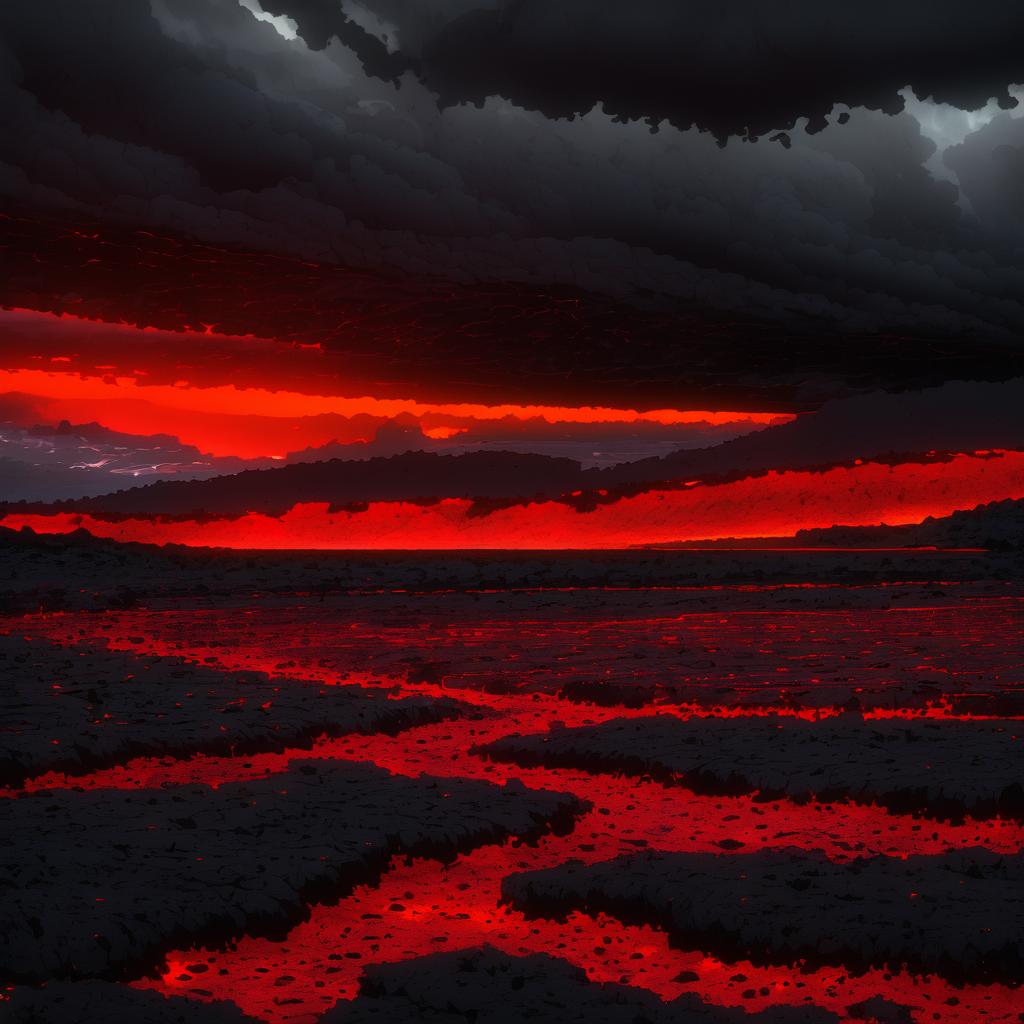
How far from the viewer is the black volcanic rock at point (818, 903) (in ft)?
14.5

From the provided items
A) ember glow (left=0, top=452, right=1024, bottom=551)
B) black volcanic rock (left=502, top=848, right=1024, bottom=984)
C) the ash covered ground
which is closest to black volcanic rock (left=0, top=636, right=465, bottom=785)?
the ash covered ground

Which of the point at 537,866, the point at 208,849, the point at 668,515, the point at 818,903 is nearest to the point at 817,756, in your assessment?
the point at 537,866

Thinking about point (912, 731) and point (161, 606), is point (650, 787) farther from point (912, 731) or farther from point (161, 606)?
point (161, 606)

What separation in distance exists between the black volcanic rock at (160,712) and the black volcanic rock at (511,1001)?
4.06 m

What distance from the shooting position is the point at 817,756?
752 centimetres

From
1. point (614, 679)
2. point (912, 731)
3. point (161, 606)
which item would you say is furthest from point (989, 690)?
point (161, 606)

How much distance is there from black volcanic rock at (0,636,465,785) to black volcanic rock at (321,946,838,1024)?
4056mm

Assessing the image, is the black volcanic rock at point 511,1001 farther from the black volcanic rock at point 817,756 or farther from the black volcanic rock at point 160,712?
the black volcanic rock at point 160,712

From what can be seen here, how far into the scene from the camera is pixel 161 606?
19.3 metres

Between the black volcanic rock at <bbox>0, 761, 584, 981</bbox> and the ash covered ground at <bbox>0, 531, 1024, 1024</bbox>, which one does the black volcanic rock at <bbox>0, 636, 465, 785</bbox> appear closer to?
the ash covered ground at <bbox>0, 531, 1024, 1024</bbox>

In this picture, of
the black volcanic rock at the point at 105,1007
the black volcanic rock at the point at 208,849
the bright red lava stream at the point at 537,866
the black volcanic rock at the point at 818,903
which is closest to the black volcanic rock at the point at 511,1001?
the bright red lava stream at the point at 537,866

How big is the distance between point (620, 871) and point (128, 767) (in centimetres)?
387

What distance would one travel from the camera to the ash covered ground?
424 centimetres

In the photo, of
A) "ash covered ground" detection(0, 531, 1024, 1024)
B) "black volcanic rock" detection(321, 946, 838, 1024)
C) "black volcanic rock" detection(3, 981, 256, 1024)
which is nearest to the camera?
"black volcanic rock" detection(3, 981, 256, 1024)
